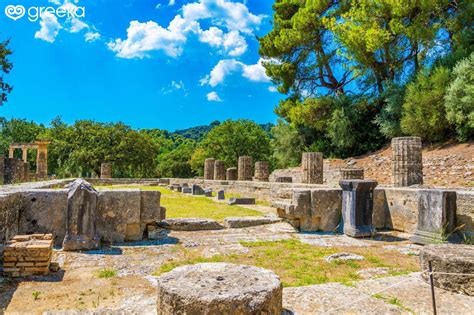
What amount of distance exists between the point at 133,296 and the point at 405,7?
21.4m

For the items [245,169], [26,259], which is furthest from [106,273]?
[245,169]

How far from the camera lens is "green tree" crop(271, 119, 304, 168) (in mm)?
26922

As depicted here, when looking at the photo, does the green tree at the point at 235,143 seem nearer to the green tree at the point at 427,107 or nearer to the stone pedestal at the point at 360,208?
the green tree at the point at 427,107

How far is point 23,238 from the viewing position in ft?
14.9

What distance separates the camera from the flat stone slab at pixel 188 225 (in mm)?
7301

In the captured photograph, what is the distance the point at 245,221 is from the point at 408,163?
5679 mm

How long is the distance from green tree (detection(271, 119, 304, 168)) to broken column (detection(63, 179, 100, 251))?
2221 centimetres

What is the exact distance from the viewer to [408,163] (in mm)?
10359

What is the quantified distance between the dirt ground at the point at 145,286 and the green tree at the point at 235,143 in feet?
111

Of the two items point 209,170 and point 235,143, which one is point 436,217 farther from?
point 235,143

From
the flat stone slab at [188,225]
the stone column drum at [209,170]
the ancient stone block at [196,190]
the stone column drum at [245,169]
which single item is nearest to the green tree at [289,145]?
the stone column drum at [209,170]

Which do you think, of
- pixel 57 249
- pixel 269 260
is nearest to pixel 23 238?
pixel 57 249

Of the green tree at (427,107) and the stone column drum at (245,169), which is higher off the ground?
the green tree at (427,107)

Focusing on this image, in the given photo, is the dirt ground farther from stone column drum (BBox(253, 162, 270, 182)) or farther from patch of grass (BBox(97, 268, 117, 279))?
stone column drum (BBox(253, 162, 270, 182))
